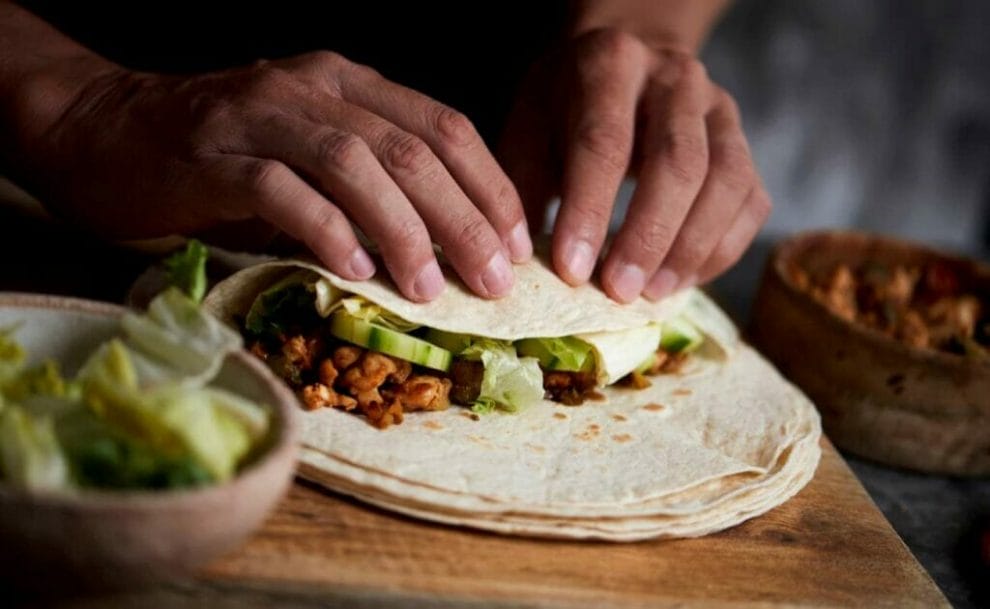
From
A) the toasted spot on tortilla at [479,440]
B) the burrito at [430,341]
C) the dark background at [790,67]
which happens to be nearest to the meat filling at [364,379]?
the burrito at [430,341]

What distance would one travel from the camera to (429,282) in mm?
1919

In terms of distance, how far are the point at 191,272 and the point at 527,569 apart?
844 mm

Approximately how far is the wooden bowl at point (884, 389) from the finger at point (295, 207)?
1310mm

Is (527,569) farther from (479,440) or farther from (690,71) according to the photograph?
(690,71)

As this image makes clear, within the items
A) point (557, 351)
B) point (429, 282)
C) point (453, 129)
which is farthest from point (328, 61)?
point (557, 351)

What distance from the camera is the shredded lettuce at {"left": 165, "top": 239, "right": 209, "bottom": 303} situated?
192cm

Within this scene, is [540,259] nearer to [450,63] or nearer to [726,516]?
[726,516]

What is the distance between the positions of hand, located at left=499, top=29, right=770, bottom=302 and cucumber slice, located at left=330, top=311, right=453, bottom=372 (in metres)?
0.38

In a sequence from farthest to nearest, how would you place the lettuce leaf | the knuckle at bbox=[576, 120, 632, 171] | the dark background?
the dark background
the knuckle at bbox=[576, 120, 632, 171]
the lettuce leaf

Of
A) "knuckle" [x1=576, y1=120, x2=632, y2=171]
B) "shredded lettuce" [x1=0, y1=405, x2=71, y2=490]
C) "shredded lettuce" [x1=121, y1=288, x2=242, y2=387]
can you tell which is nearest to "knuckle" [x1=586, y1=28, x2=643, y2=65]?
"knuckle" [x1=576, y1=120, x2=632, y2=171]

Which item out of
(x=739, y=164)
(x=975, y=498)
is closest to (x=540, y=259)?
(x=739, y=164)

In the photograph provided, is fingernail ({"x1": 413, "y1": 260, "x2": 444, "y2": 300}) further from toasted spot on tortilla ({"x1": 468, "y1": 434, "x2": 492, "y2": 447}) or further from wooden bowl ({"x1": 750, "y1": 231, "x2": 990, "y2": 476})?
wooden bowl ({"x1": 750, "y1": 231, "x2": 990, "y2": 476})

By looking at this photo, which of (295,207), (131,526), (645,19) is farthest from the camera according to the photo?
(645,19)

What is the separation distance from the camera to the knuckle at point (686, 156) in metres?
2.32
